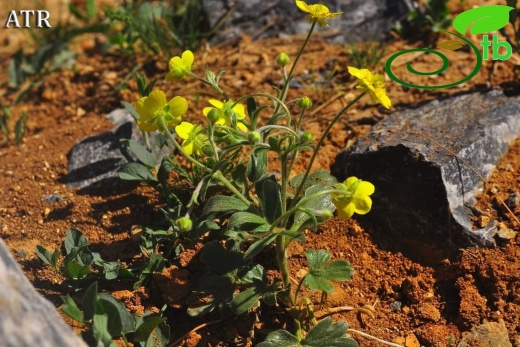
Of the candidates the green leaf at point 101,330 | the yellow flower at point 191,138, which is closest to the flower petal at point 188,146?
the yellow flower at point 191,138

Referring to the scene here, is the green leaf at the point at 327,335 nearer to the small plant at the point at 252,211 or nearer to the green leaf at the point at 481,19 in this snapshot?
the small plant at the point at 252,211

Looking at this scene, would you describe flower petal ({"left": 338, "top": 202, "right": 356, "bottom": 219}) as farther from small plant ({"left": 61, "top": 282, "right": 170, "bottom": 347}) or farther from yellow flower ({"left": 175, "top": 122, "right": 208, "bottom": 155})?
small plant ({"left": 61, "top": 282, "right": 170, "bottom": 347})

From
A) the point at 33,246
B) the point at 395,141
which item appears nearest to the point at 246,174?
the point at 395,141

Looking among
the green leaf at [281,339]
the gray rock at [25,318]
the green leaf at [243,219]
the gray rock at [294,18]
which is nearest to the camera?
the gray rock at [25,318]

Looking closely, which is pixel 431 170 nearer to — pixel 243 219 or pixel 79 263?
pixel 243 219

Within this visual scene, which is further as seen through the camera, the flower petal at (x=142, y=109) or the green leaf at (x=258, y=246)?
the flower petal at (x=142, y=109)

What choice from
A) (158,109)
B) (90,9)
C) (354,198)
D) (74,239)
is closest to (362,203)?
(354,198)

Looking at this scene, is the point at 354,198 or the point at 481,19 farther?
the point at 481,19
